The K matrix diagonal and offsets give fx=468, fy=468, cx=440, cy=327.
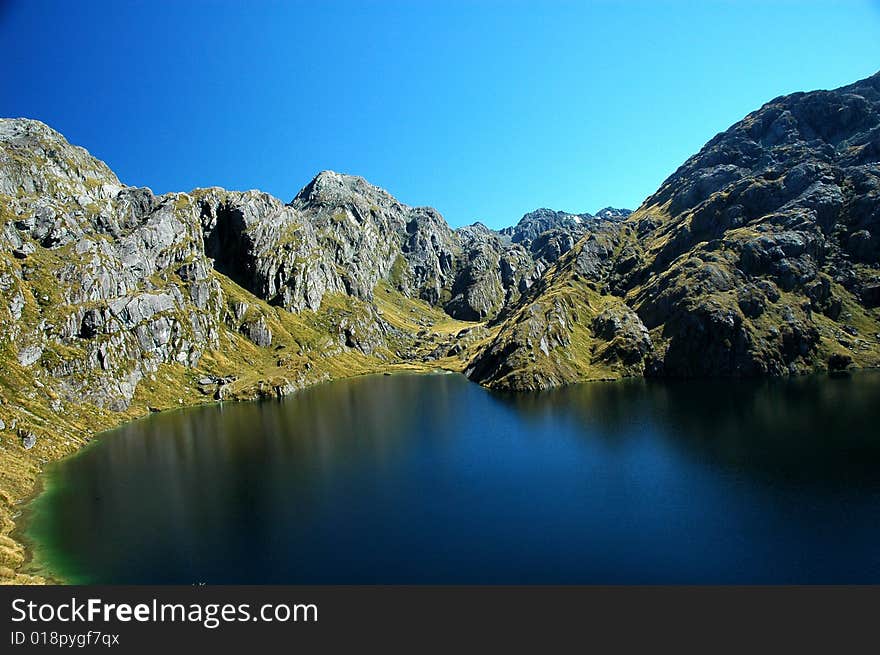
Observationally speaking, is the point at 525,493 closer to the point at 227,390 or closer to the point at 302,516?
the point at 302,516

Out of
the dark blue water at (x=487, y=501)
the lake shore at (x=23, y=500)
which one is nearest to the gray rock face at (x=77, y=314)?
the lake shore at (x=23, y=500)

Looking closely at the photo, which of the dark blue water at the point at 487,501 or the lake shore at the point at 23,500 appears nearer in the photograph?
the dark blue water at the point at 487,501

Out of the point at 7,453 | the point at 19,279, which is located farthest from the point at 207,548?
the point at 19,279

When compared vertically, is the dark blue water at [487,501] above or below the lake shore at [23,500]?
below

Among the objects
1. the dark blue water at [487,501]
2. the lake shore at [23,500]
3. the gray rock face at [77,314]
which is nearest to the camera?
the dark blue water at [487,501]

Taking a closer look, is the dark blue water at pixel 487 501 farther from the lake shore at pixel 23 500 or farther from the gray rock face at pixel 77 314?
the gray rock face at pixel 77 314

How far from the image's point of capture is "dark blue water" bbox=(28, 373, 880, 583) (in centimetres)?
5112

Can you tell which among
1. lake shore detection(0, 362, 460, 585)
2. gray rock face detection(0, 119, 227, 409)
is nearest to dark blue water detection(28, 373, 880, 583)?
lake shore detection(0, 362, 460, 585)

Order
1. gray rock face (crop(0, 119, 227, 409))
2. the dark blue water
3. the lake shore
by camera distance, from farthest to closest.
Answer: gray rock face (crop(0, 119, 227, 409)), the lake shore, the dark blue water

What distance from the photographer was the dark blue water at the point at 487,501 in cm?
5112

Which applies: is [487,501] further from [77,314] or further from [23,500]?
[77,314]

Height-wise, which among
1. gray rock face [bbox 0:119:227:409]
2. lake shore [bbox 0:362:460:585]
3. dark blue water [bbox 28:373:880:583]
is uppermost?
A: gray rock face [bbox 0:119:227:409]

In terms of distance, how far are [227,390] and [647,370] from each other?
171030 mm

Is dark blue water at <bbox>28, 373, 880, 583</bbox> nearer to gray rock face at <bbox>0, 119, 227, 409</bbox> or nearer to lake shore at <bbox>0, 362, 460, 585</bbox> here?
lake shore at <bbox>0, 362, 460, 585</bbox>
